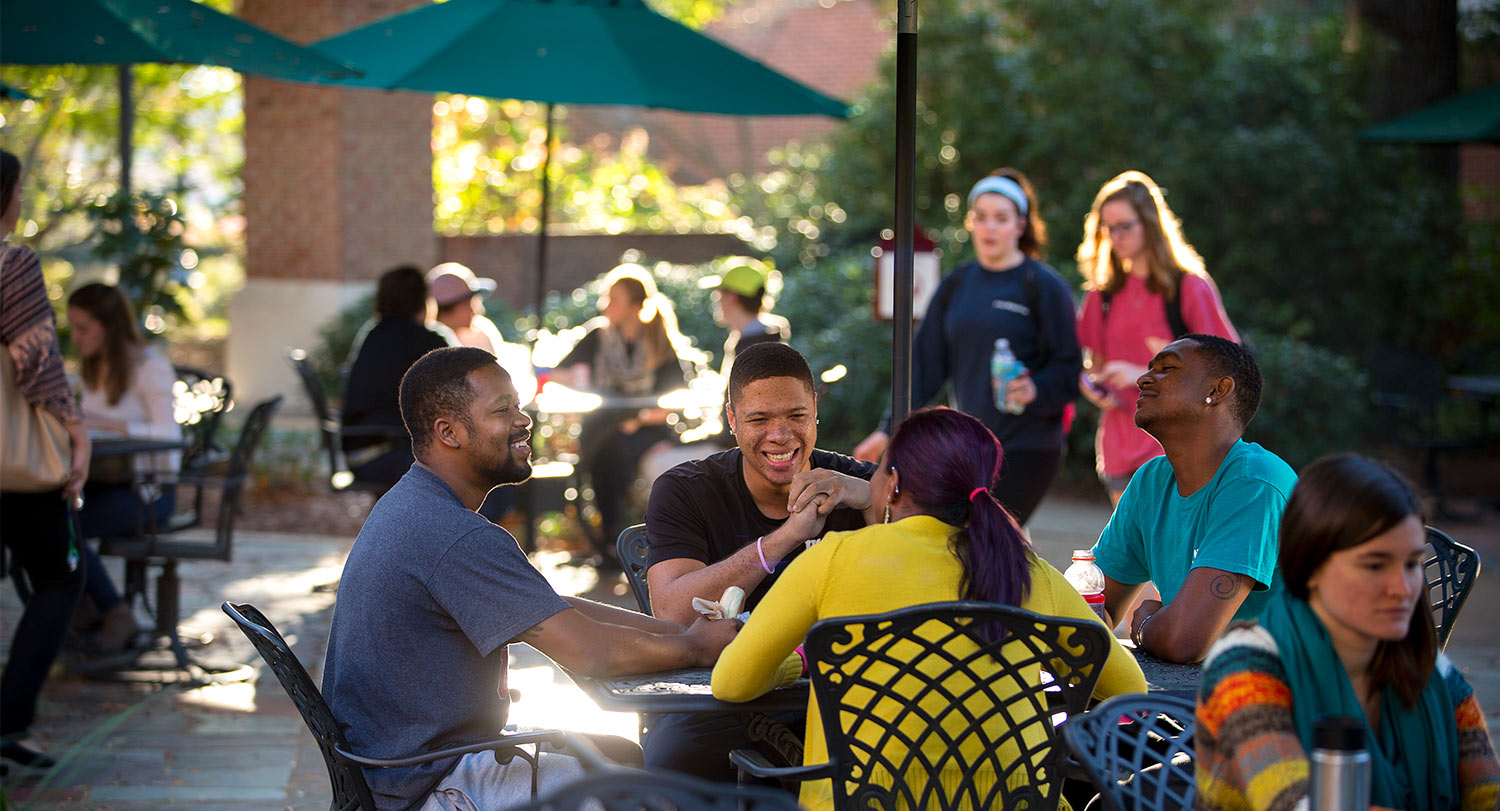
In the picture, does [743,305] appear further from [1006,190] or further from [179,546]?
[179,546]

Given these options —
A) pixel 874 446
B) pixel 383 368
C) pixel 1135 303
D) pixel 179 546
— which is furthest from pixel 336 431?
pixel 1135 303

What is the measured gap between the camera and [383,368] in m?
7.02

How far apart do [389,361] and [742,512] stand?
359cm

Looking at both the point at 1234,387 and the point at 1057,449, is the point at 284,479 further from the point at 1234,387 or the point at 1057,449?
the point at 1234,387

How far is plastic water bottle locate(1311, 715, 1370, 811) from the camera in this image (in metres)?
1.88

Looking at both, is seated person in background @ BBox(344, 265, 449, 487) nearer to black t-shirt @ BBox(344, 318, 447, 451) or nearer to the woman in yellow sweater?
black t-shirt @ BBox(344, 318, 447, 451)

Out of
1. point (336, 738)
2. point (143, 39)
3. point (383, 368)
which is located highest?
point (143, 39)

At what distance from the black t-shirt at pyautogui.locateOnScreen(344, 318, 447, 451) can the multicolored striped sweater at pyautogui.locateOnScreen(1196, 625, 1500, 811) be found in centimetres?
513

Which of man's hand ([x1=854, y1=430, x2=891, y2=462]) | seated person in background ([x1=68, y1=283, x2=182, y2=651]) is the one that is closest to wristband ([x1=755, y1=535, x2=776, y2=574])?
man's hand ([x1=854, y1=430, x2=891, y2=462])

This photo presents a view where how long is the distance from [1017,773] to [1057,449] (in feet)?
10.8

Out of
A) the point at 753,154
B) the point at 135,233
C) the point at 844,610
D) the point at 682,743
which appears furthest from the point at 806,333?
the point at 753,154

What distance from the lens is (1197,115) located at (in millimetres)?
11734

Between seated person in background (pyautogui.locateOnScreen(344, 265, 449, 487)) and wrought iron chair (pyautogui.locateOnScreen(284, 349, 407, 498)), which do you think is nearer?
seated person in background (pyautogui.locateOnScreen(344, 265, 449, 487))

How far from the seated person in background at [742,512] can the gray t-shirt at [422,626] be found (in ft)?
2.14
